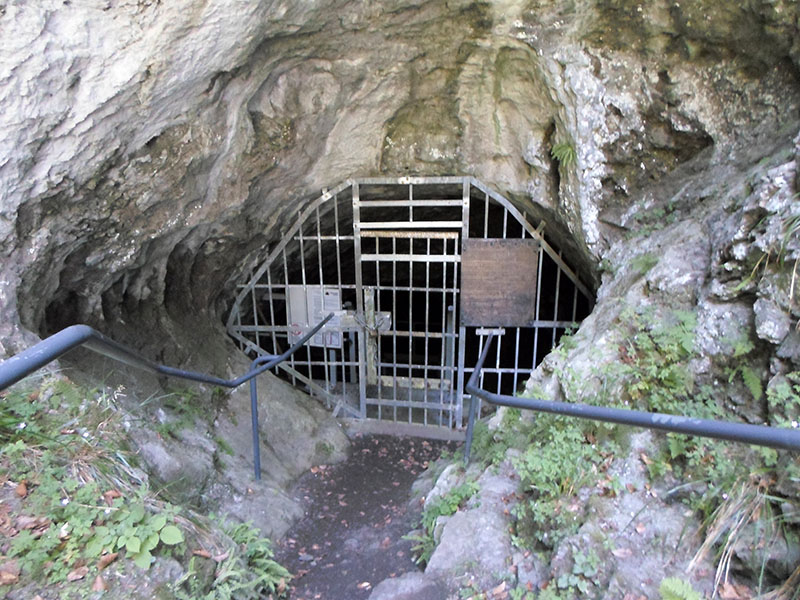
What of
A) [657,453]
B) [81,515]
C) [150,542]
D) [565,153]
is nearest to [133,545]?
[150,542]

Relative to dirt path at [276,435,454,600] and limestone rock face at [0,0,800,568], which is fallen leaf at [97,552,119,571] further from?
limestone rock face at [0,0,800,568]

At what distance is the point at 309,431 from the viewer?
570 cm

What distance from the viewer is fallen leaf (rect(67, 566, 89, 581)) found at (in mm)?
1839

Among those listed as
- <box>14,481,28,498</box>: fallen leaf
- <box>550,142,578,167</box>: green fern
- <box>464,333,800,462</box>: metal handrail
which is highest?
<box>550,142,578,167</box>: green fern

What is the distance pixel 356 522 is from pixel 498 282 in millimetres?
3248

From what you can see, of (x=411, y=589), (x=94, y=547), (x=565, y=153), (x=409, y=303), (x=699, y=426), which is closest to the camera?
(x=699, y=426)

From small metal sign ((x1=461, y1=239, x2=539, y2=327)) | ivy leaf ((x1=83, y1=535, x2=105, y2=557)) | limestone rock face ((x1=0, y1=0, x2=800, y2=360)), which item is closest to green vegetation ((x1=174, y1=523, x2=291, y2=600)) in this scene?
ivy leaf ((x1=83, y1=535, x2=105, y2=557))

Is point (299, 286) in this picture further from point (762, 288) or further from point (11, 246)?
point (762, 288)

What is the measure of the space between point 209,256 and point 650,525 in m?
4.96

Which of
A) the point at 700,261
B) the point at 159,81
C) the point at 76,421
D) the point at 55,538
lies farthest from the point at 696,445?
the point at 159,81

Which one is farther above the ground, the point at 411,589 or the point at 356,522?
the point at 411,589

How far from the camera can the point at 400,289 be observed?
20.2 ft

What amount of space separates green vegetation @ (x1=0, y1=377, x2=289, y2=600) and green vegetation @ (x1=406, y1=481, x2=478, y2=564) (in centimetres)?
82

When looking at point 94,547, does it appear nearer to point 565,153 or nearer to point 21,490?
point 21,490
